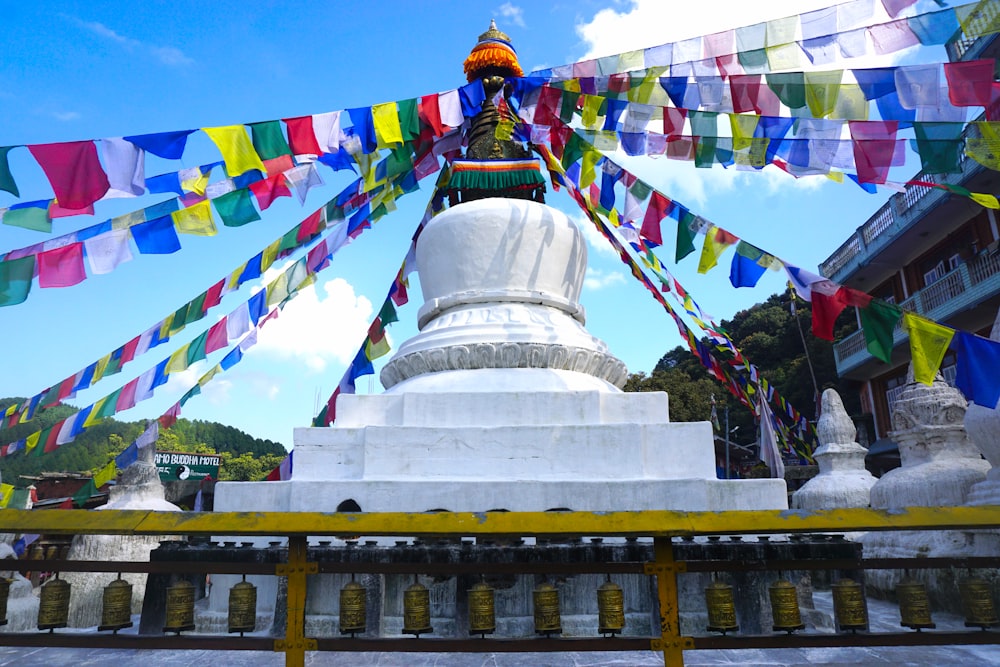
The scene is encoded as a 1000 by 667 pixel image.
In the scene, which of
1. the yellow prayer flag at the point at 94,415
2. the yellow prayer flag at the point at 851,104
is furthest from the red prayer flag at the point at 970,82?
the yellow prayer flag at the point at 94,415

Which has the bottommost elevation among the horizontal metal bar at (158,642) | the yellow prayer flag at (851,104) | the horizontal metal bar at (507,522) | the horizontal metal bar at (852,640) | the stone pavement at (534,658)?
the stone pavement at (534,658)

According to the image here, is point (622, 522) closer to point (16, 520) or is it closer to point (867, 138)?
point (16, 520)

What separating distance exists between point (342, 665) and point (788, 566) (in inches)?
98.2

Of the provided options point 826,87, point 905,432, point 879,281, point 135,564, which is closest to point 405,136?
point 826,87

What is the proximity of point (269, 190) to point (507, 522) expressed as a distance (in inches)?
191

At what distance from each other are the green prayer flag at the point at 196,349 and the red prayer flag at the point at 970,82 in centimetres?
748

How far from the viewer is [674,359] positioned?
131ft

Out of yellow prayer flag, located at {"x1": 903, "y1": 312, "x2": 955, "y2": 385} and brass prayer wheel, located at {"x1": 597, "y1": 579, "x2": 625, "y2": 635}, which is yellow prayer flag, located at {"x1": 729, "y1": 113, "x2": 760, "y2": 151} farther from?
brass prayer wheel, located at {"x1": 597, "y1": 579, "x2": 625, "y2": 635}

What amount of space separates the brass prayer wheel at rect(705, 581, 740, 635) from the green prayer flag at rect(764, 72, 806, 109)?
429 centimetres

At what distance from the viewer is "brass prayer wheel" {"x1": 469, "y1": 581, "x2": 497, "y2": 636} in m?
3.16

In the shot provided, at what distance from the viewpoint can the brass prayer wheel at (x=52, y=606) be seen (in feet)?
10.7

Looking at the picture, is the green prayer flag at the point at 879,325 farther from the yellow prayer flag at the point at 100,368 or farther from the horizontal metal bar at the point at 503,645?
the yellow prayer flag at the point at 100,368

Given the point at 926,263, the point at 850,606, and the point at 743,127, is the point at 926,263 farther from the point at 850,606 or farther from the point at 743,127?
the point at 850,606

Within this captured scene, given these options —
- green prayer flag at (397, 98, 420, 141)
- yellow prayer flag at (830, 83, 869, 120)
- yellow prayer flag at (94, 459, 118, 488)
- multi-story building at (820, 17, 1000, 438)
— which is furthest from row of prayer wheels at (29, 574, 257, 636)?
multi-story building at (820, 17, 1000, 438)
